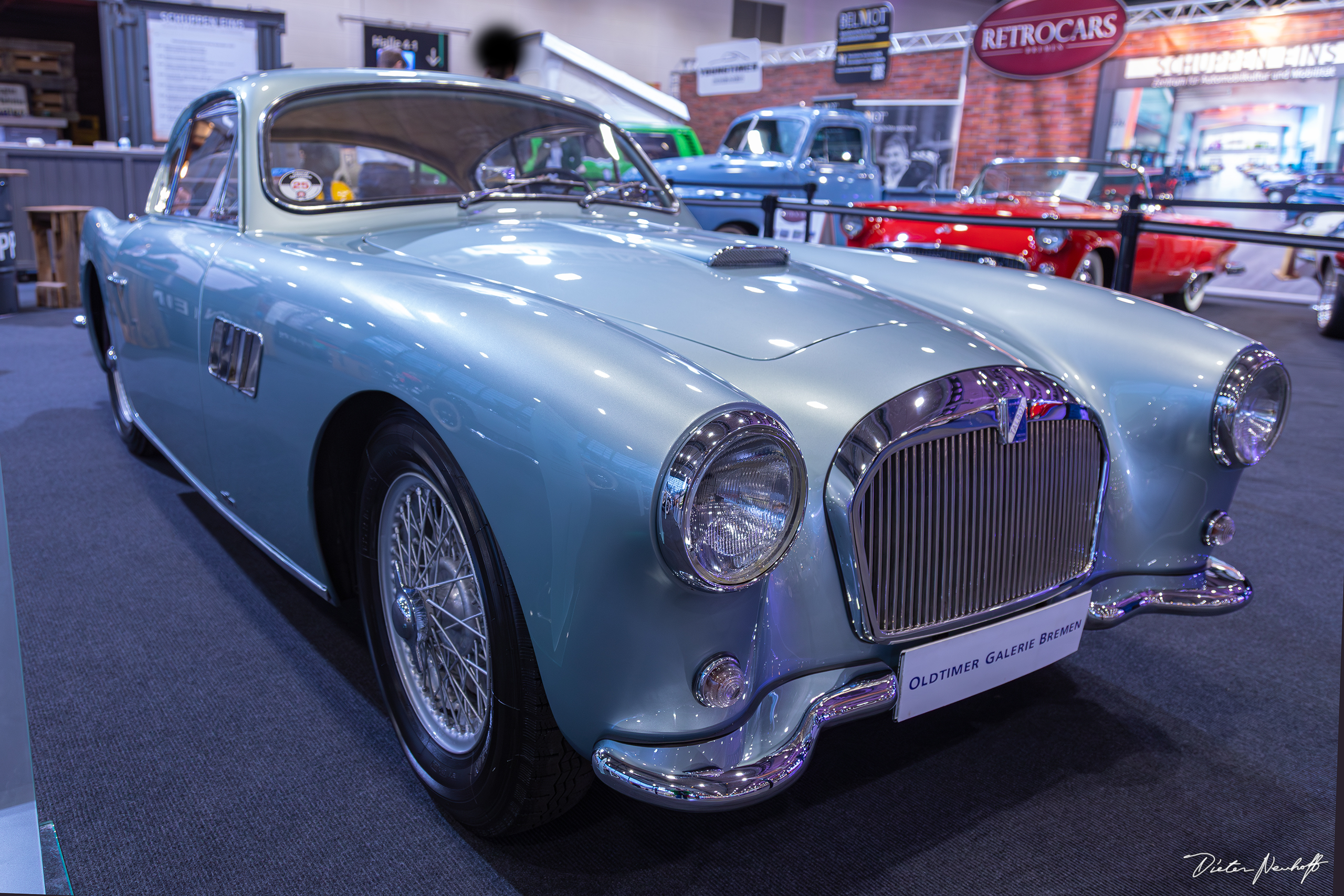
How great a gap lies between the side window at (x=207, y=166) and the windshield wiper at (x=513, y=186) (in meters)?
0.60

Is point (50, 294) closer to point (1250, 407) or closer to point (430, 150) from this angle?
point (430, 150)

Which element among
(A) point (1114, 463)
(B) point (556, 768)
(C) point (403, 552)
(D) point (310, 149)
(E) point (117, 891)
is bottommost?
(E) point (117, 891)

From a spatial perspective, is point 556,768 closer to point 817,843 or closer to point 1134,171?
point 817,843

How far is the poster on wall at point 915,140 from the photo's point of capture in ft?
43.0

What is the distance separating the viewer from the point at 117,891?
4.81 ft

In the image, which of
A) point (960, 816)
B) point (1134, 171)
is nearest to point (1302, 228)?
point (1134, 171)

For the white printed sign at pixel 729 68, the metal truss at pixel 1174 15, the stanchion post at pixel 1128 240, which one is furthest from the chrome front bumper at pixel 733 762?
the white printed sign at pixel 729 68

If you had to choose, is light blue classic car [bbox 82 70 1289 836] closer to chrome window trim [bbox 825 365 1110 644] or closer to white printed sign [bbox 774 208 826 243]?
chrome window trim [bbox 825 365 1110 644]

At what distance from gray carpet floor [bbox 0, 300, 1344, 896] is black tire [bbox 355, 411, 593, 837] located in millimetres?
98

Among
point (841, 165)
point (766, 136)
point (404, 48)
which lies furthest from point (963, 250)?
point (404, 48)

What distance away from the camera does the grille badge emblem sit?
5.16 ft

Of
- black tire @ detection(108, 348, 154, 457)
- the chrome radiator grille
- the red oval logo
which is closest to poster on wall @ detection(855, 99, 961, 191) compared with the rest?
the red oval logo

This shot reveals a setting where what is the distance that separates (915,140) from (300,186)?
12561mm

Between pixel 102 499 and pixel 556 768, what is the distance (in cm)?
243
